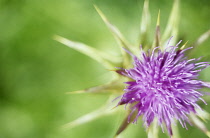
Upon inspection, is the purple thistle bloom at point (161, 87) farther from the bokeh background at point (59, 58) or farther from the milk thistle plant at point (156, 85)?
the bokeh background at point (59, 58)

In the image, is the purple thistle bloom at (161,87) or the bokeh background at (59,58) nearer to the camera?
the purple thistle bloom at (161,87)

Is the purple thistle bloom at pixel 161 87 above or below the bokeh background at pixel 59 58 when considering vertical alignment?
below

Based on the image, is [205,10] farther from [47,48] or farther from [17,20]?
[17,20]

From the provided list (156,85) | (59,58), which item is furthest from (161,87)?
(59,58)

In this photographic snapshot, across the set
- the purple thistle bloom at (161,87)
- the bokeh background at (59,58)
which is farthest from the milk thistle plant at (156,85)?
the bokeh background at (59,58)

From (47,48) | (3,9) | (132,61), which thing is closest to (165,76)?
(132,61)

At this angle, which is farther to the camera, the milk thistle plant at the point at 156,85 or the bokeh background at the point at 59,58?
the bokeh background at the point at 59,58
